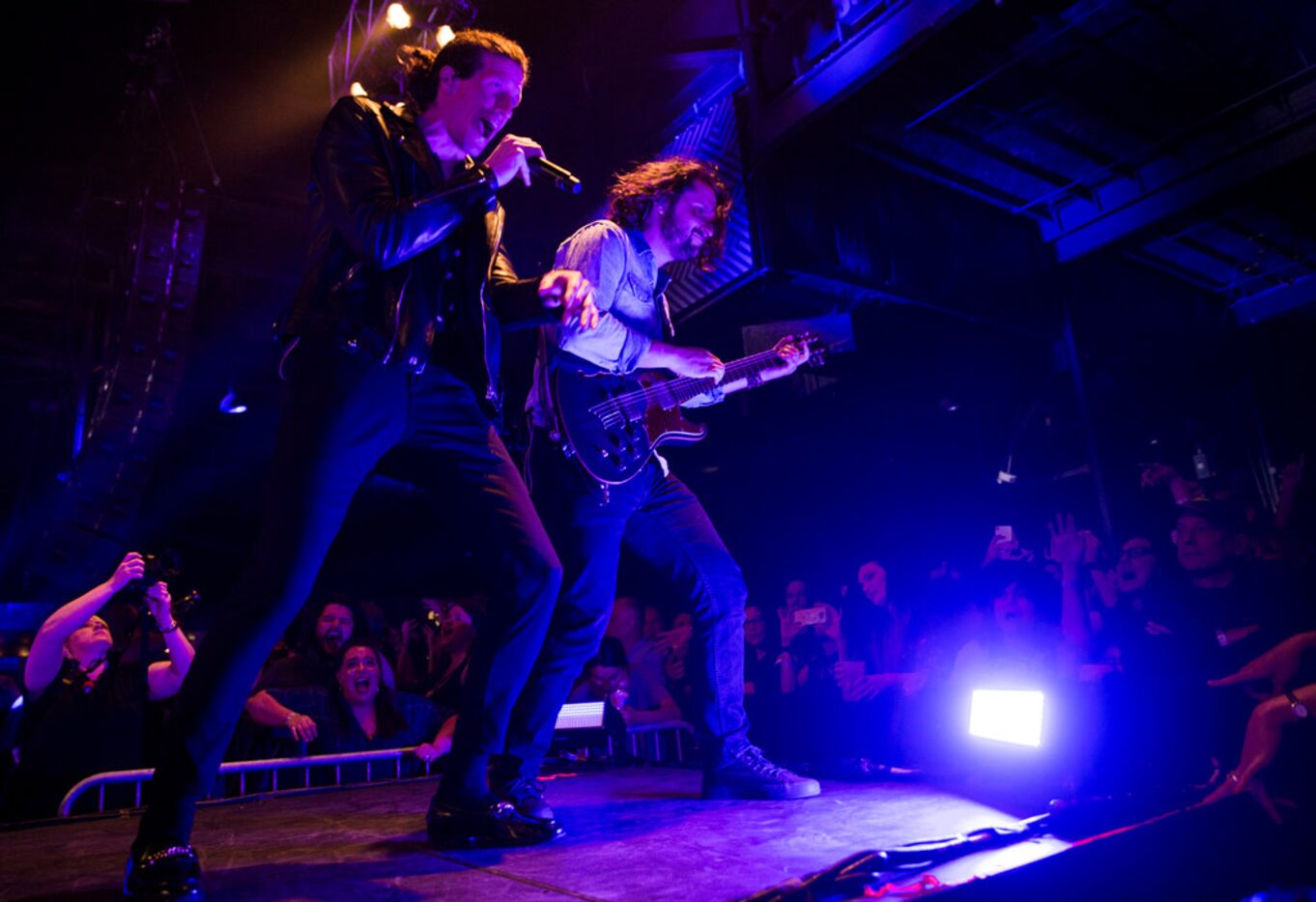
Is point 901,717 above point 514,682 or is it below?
below

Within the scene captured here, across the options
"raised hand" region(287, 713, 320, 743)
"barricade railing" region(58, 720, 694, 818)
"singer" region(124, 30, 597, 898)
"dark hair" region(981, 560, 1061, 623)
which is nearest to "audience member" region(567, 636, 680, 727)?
"barricade railing" region(58, 720, 694, 818)

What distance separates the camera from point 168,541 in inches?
374

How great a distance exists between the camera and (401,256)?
1738mm

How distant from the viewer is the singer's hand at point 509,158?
1.88 meters

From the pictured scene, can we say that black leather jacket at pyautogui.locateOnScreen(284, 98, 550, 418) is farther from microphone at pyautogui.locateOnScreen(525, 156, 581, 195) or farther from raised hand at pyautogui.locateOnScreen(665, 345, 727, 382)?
raised hand at pyautogui.locateOnScreen(665, 345, 727, 382)

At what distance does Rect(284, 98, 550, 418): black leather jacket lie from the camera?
174 centimetres

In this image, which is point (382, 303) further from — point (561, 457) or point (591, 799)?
point (591, 799)

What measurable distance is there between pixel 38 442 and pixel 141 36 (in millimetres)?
4131

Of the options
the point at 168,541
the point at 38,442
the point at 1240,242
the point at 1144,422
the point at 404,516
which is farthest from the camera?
the point at 404,516

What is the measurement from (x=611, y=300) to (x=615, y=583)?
98 centimetres

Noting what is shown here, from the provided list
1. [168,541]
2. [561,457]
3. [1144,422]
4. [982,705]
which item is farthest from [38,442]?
[1144,422]

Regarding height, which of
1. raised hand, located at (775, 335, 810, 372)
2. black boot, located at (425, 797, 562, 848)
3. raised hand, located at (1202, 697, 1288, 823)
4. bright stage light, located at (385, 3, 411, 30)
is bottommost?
raised hand, located at (1202, 697, 1288, 823)

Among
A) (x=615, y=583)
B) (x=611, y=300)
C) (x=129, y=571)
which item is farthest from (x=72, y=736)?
(x=611, y=300)

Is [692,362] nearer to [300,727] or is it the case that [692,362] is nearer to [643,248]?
[643,248]
